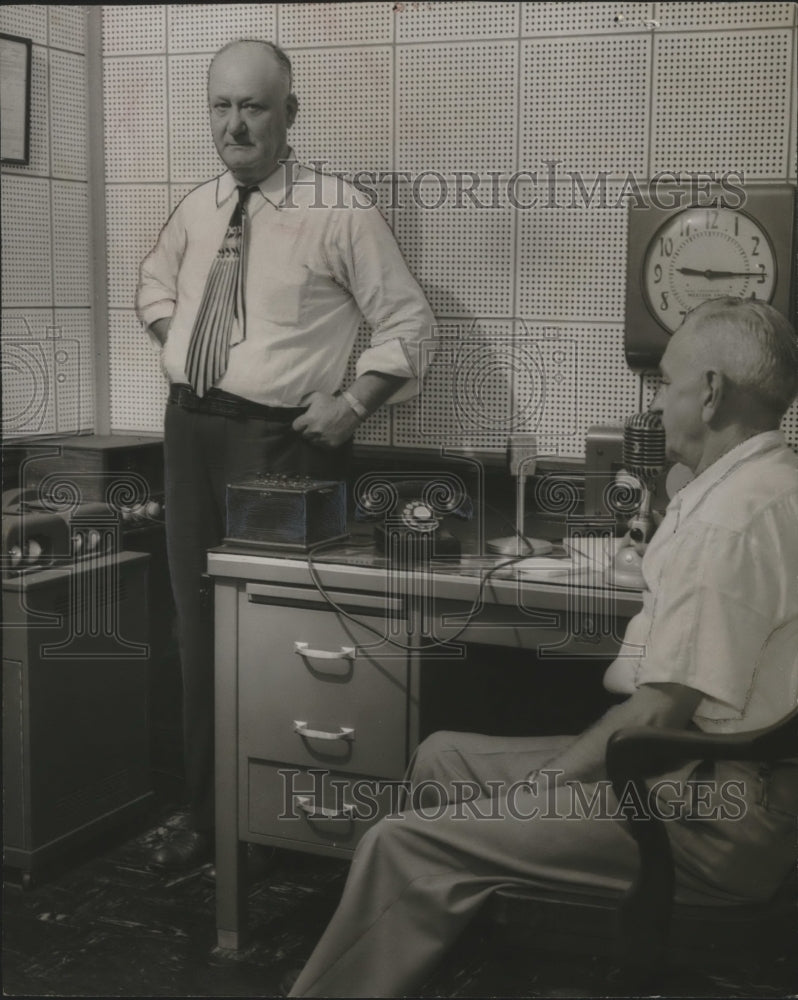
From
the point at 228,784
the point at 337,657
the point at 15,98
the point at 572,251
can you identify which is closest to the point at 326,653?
the point at 337,657

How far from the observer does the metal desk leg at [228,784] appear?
2980 millimetres

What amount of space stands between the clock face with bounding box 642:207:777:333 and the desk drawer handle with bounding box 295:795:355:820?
5.13ft

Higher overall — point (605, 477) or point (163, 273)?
point (163, 273)

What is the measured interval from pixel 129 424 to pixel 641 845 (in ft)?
7.81

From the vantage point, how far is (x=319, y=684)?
9.49ft

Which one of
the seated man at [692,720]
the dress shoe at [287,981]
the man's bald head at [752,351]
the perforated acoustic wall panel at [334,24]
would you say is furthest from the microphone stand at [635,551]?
the perforated acoustic wall panel at [334,24]

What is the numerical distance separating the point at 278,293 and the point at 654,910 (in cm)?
202

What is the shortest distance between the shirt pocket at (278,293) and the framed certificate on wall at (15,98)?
2.90 ft

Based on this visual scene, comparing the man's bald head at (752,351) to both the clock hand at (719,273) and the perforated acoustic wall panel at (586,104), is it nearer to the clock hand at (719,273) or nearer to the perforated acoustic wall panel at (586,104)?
the clock hand at (719,273)

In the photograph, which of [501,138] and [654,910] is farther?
[501,138]

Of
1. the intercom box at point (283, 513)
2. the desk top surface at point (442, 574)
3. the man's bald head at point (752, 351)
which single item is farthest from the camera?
the intercom box at point (283, 513)

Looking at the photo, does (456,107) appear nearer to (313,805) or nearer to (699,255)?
(699,255)

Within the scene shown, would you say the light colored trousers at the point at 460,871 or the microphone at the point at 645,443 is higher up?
the microphone at the point at 645,443

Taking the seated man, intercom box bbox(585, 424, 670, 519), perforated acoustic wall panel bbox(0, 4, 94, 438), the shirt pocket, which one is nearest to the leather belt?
the shirt pocket
